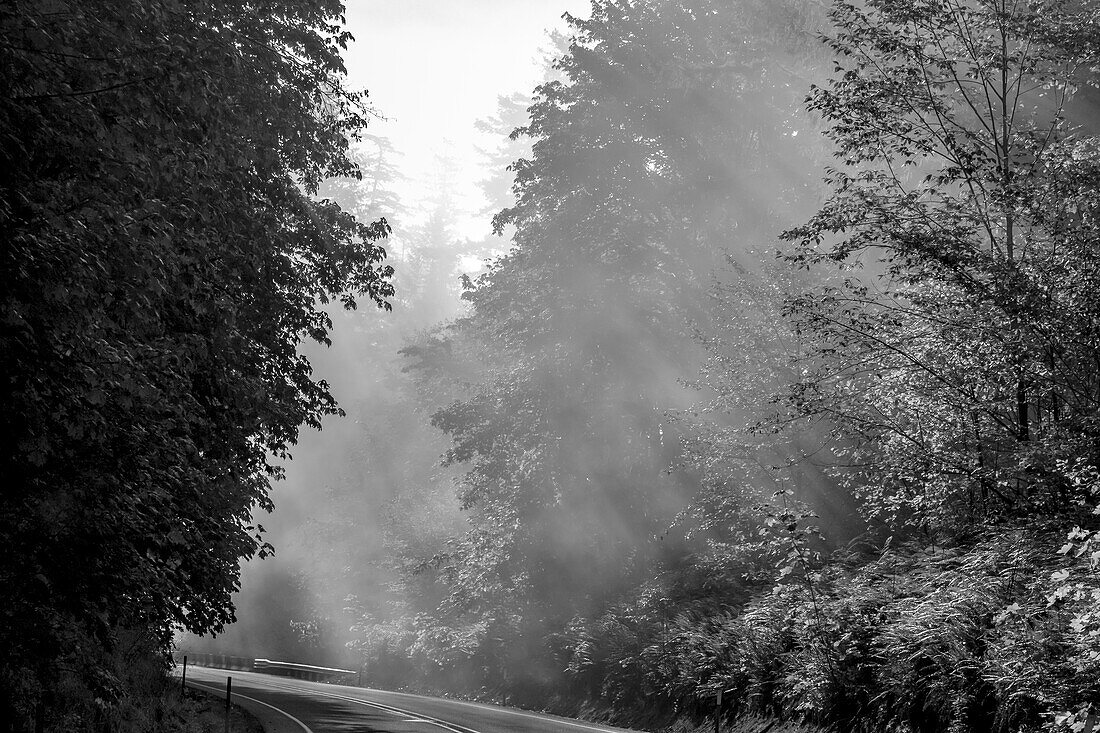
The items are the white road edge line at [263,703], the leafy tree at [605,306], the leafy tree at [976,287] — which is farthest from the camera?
the leafy tree at [605,306]

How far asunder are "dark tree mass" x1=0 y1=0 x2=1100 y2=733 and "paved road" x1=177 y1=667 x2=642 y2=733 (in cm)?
266

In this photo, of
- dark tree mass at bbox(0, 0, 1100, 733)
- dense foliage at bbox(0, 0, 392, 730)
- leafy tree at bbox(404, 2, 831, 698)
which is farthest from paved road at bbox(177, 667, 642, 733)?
dense foliage at bbox(0, 0, 392, 730)

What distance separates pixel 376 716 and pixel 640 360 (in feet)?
48.1

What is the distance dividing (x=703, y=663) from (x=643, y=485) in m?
12.5

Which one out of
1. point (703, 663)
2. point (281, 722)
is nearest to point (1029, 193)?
point (703, 663)

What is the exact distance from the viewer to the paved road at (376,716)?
18005 mm

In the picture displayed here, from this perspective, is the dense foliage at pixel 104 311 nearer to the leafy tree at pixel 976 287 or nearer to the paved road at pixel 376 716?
the paved road at pixel 376 716

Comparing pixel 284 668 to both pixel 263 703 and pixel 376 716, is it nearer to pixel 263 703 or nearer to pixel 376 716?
pixel 263 703

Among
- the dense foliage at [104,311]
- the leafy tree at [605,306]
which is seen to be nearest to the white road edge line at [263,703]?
the dense foliage at [104,311]

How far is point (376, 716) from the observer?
20.4 metres

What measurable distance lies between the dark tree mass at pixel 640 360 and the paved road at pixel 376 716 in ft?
8.71

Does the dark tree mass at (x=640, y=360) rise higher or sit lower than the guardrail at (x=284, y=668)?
higher

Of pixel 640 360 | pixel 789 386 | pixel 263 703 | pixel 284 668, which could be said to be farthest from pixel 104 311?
pixel 284 668

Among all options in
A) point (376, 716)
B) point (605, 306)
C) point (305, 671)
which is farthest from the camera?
point (305, 671)
